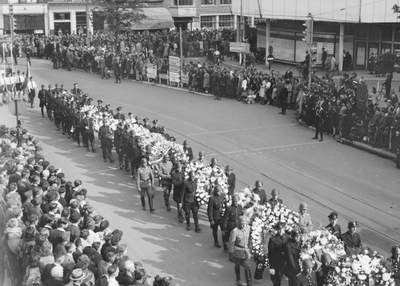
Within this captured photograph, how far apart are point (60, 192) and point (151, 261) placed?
2.79m

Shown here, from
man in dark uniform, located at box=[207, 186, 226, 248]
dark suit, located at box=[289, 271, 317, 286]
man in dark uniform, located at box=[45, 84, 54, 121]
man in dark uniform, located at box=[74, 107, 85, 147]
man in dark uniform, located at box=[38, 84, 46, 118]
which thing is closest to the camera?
dark suit, located at box=[289, 271, 317, 286]

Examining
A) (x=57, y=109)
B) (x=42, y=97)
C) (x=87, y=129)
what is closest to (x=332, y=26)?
(x=42, y=97)

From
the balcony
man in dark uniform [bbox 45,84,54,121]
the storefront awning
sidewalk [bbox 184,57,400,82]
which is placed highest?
the balcony

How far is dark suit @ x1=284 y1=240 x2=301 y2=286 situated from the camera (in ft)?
39.8

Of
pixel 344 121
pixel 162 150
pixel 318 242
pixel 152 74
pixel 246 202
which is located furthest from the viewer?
pixel 152 74

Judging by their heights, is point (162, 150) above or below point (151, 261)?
above

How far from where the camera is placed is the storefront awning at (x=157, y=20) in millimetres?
64438

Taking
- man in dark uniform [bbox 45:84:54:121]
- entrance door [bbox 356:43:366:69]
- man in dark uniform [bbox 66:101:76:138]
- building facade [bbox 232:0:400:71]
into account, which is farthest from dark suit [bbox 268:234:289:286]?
entrance door [bbox 356:43:366:69]

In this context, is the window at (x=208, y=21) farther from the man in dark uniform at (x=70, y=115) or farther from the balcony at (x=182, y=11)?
the man in dark uniform at (x=70, y=115)

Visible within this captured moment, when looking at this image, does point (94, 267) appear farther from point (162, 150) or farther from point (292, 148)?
point (292, 148)

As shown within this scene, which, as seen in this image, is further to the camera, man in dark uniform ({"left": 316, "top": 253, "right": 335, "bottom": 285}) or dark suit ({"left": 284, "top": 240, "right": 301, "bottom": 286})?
dark suit ({"left": 284, "top": 240, "right": 301, "bottom": 286})

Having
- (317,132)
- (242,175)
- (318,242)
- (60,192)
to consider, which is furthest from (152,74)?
(318,242)

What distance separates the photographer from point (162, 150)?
65.1 feet

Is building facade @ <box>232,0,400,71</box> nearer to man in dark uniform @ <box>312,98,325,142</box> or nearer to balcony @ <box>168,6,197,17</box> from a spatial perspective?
Result: man in dark uniform @ <box>312,98,325,142</box>
